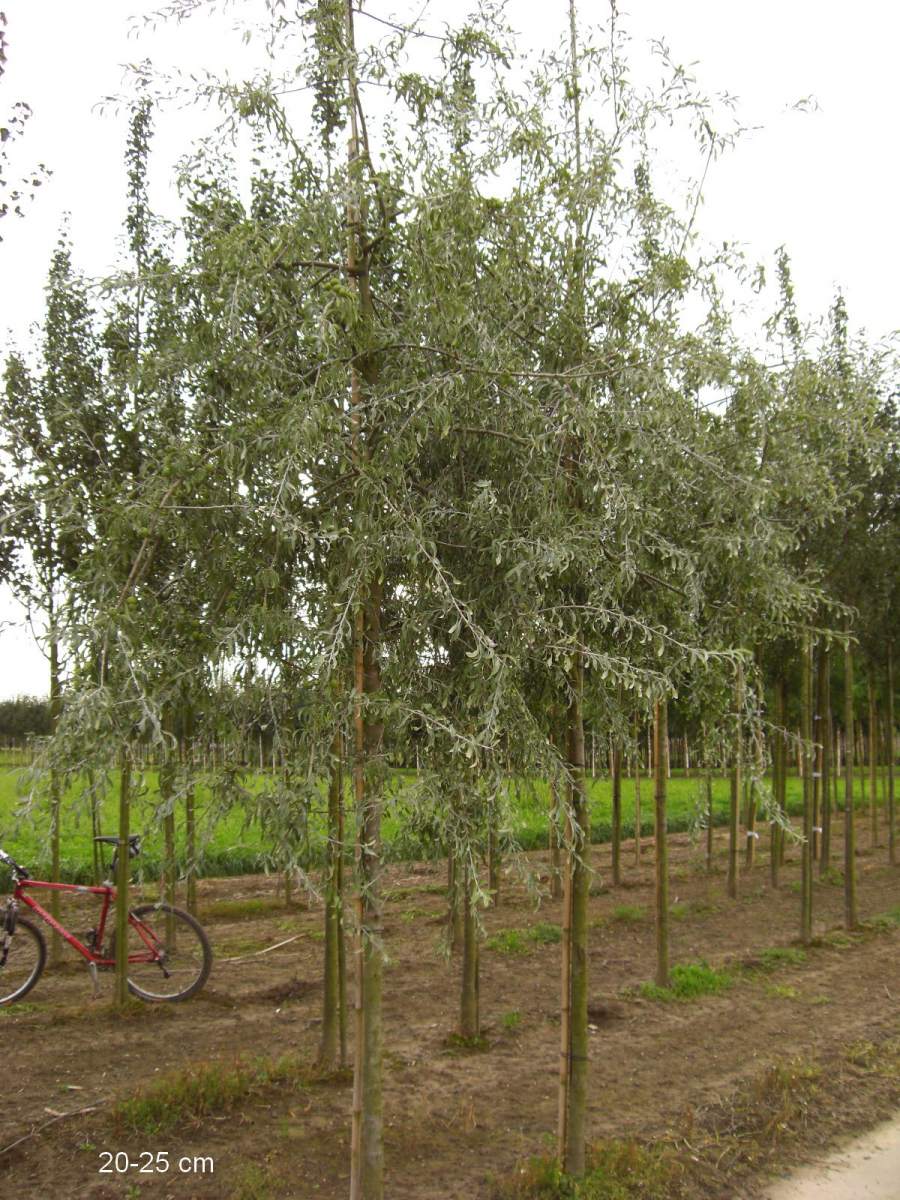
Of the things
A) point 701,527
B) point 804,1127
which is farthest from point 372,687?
point 804,1127

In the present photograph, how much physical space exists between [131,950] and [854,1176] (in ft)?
21.1

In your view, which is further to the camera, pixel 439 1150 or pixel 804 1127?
pixel 804 1127

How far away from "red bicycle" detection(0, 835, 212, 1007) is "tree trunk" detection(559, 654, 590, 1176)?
151 inches

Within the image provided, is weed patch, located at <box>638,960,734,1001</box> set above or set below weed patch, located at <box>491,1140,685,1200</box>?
below

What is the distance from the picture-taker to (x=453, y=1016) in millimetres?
7992

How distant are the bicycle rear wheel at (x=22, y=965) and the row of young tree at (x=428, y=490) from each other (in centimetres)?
479

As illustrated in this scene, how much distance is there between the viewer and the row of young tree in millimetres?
4051

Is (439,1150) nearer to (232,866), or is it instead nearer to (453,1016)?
(453,1016)

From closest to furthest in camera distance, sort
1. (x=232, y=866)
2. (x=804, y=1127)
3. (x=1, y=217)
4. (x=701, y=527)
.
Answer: (x=701, y=527) < (x=1, y=217) < (x=804, y=1127) < (x=232, y=866)

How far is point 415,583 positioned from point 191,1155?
11.1 ft

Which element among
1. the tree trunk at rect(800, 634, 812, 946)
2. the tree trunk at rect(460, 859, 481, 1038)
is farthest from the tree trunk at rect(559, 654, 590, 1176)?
the tree trunk at rect(800, 634, 812, 946)

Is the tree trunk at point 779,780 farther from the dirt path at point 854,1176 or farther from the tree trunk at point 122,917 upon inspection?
the tree trunk at point 122,917

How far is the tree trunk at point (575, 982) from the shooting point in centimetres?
502

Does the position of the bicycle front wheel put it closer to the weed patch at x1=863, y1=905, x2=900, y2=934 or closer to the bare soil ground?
the bare soil ground
